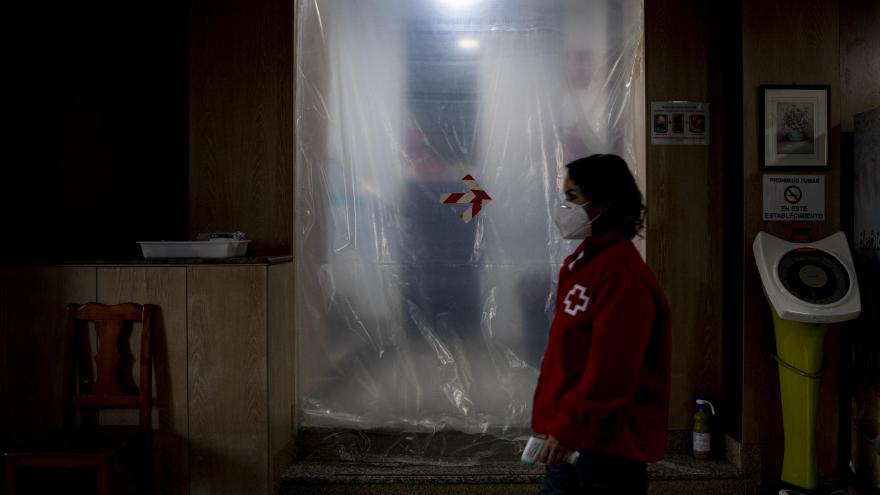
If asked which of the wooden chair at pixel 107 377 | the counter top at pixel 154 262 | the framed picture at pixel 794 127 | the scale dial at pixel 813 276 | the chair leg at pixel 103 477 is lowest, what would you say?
the chair leg at pixel 103 477

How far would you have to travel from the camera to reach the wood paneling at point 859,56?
3045 mm

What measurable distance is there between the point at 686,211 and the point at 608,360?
1.88 metres

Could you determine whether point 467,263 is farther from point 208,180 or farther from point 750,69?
point 750,69

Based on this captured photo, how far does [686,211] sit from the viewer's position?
298cm

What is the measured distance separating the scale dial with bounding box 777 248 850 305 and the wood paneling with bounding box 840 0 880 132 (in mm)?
890

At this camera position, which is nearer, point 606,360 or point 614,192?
point 606,360

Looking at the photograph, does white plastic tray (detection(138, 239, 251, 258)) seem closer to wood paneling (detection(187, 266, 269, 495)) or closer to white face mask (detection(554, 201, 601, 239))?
wood paneling (detection(187, 266, 269, 495))

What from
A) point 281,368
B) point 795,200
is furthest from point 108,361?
point 795,200

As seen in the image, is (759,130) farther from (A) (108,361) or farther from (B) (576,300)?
(A) (108,361)

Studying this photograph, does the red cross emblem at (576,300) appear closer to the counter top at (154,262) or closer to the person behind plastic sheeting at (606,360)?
the person behind plastic sheeting at (606,360)

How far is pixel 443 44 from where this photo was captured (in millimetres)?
2941

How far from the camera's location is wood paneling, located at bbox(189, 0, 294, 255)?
2.96 meters

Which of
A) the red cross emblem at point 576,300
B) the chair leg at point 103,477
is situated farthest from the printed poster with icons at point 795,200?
the chair leg at point 103,477

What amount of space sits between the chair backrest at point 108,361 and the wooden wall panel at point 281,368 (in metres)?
0.46
